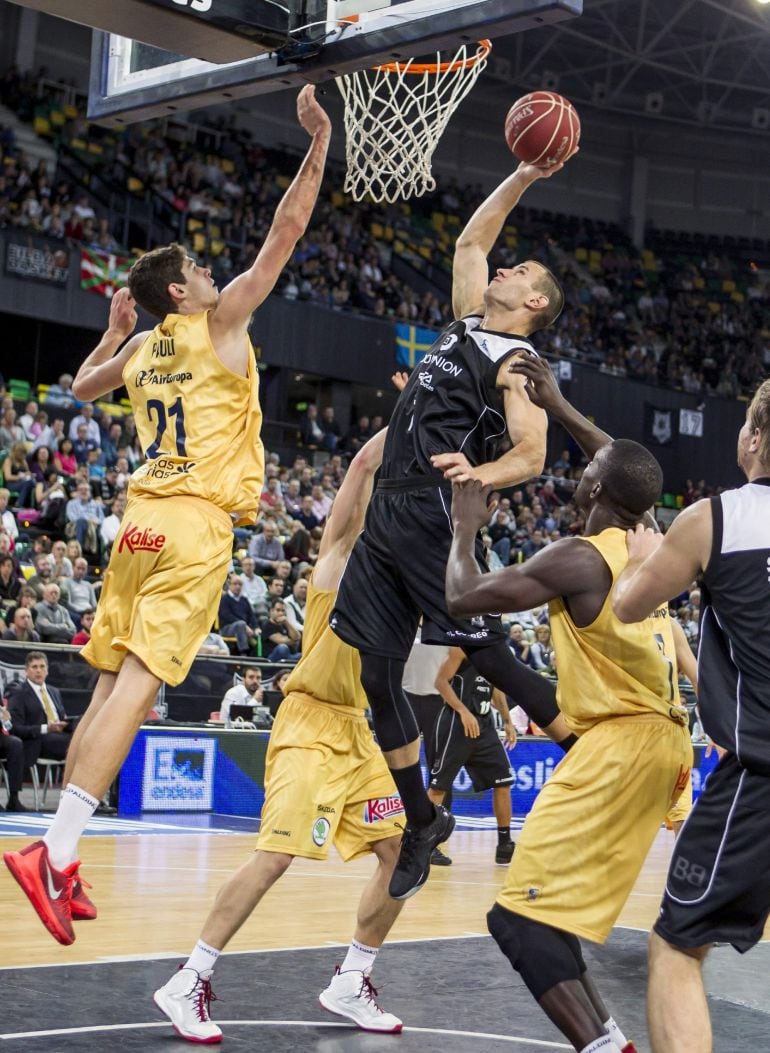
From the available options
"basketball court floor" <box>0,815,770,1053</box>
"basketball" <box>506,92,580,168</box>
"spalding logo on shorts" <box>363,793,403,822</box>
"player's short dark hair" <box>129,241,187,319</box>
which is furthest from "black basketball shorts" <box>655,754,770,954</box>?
"basketball" <box>506,92,580,168</box>

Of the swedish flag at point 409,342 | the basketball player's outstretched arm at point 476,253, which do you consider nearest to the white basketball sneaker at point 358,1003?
the basketball player's outstretched arm at point 476,253

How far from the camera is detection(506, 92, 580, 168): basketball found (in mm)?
5656

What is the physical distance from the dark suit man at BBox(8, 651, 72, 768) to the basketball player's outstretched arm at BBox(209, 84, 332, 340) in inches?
291

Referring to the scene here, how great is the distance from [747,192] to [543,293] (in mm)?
33043

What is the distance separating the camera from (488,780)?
408 inches

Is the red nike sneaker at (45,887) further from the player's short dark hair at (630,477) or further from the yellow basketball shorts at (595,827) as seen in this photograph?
the player's short dark hair at (630,477)

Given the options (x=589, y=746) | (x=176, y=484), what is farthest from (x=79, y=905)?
(x=589, y=746)

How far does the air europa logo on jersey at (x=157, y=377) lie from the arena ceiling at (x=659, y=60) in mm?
25207

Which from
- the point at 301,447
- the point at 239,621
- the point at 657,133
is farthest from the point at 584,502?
the point at 657,133

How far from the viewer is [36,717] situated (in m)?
11.9

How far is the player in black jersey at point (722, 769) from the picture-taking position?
339 centimetres

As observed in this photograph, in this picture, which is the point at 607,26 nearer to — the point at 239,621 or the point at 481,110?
the point at 481,110

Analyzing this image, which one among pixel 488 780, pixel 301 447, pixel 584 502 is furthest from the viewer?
pixel 301 447

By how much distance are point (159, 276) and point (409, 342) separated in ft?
68.8
